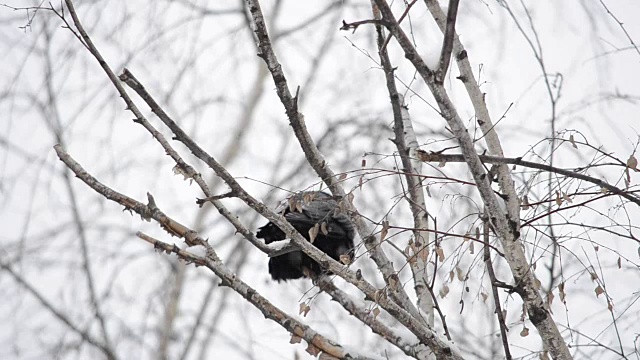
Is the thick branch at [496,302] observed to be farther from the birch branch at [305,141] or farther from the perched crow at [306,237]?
the perched crow at [306,237]

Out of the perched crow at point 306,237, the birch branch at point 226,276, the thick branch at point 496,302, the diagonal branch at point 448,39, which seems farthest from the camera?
the perched crow at point 306,237

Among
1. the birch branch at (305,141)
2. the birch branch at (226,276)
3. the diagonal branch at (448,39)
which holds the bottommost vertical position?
the birch branch at (226,276)

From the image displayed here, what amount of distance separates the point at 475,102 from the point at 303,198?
0.53 metres

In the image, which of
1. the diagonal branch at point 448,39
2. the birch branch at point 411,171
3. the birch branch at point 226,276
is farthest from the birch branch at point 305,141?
the diagonal branch at point 448,39

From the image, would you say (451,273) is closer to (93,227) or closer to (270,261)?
(270,261)

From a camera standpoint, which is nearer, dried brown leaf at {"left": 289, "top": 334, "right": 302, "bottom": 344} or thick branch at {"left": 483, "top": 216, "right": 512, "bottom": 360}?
thick branch at {"left": 483, "top": 216, "right": 512, "bottom": 360}

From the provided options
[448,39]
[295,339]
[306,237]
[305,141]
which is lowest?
[295,339]

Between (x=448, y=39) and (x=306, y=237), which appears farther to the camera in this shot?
A: (x=306, y=237)

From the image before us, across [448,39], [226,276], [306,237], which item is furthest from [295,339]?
[448,39]

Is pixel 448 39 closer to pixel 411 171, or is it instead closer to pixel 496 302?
pixel 496 302

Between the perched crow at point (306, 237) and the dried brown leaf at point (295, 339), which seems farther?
the perched crow at point (306, 237)

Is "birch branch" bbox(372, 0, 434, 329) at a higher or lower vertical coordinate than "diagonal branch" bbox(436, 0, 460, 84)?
higher

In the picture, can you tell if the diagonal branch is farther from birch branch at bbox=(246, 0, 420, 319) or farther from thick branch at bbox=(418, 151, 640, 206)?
birch branch at bbox=(246, 0, 420, 319)

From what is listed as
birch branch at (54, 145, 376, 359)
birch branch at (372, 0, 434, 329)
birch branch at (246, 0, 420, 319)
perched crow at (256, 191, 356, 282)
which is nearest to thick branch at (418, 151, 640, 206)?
birch branch at (246, 0, 420, 319)
